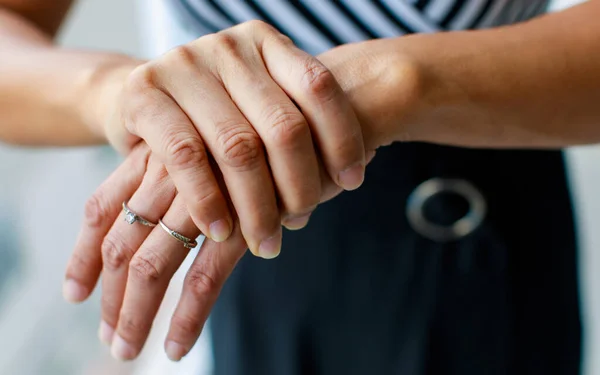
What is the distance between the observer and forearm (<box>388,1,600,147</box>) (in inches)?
19.9

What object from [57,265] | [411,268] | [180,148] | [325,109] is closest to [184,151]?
[180,148]

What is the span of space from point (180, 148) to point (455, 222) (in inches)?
13.7

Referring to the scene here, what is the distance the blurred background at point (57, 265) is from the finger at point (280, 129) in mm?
849

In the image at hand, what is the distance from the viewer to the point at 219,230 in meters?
0.49

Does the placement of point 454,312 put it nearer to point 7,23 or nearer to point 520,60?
point 520,60

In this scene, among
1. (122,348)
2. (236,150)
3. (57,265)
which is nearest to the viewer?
(236,150)

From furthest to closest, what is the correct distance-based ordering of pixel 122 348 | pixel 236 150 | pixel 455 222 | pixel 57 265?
pixel 57 265
pixel 455 222
pixel 122 348
pixel 236 150

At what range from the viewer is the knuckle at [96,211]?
0.56 m

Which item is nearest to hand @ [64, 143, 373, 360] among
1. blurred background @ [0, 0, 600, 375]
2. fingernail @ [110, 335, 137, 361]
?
fingernail @ [110, 335, 137, 361]

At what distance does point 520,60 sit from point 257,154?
23cm

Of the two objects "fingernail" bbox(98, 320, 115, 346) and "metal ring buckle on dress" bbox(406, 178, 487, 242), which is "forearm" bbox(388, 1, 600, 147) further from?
"fingernail" bbox(98, 320, 115, 346)

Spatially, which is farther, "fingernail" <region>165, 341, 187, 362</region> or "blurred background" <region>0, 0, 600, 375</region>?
"blurred background" <region>0, 0, 600, 375</region>

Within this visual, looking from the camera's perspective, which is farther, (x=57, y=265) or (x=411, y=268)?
(x=57, y=265)

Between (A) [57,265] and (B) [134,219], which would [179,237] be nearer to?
(B) [134,219]
